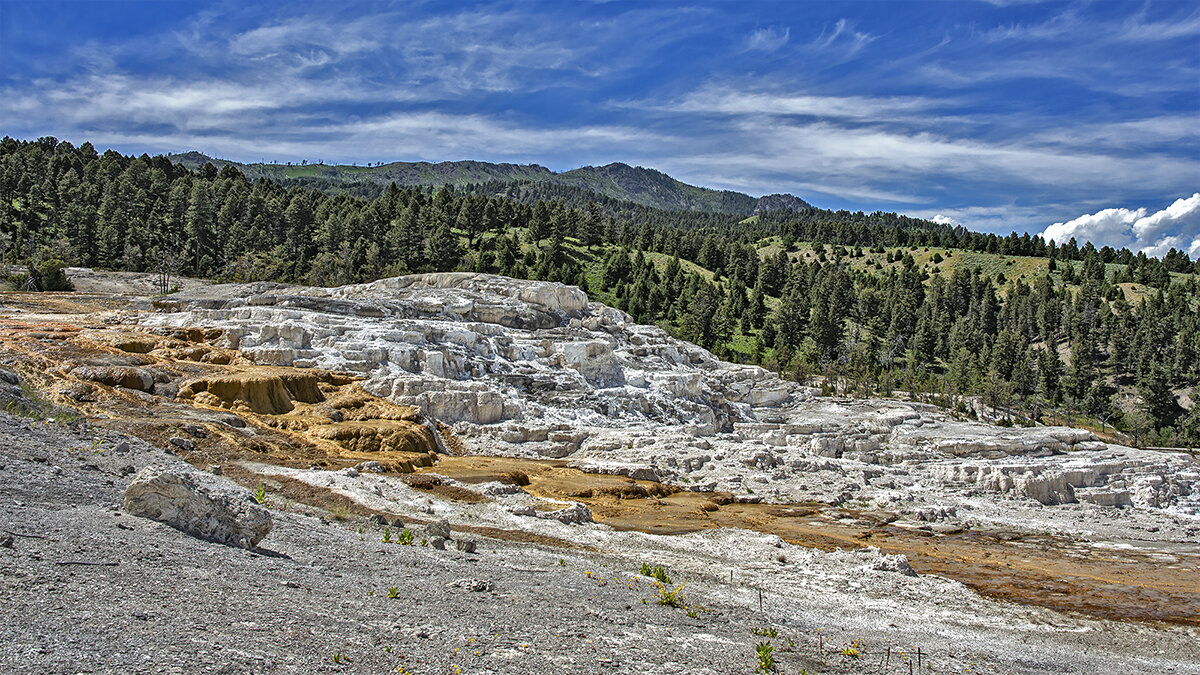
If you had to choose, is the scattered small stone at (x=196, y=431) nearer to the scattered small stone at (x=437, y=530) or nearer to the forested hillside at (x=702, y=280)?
the scattered small stone at (x=437, y=530)

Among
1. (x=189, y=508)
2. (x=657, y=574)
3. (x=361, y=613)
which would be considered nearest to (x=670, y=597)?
(x=657, y=574)

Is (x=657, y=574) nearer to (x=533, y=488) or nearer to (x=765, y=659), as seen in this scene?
(x=765, y=659)

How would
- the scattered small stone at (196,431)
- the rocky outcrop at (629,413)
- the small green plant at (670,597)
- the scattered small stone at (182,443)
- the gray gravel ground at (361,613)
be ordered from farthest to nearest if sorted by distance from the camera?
the rocky outcrop at (629,413) < the scattered small stone at (196,431) < the scattered small stone at (182,443) < the small green plant at (670,597) < the gray gravel ground at (361,613)

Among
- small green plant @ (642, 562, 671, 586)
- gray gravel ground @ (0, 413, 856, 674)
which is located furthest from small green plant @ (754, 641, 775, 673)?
small green plant @ (642, 562, 671, 586)

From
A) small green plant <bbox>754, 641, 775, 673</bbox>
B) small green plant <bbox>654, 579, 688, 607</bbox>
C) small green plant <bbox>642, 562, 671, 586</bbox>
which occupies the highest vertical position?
small green plant <bbox>754, 641, 775, 673</bbox>

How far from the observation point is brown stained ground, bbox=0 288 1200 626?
2039 cm

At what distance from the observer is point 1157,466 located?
131ft

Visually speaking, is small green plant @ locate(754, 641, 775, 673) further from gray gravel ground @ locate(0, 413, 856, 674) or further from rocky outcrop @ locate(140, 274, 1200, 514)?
rocky outcrop @ locate(140, 274, 1200, 514)

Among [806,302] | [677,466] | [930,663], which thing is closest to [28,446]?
[930,663]

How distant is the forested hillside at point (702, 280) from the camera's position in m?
90.2

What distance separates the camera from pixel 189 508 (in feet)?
39.9

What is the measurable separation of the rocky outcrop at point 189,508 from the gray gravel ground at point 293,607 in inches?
13.0

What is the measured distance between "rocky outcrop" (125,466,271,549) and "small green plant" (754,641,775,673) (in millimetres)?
9316

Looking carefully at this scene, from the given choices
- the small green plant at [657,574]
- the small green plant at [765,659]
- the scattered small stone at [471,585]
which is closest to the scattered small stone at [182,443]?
the scattered small stone at [471,585]
